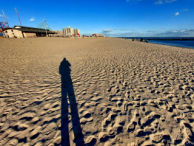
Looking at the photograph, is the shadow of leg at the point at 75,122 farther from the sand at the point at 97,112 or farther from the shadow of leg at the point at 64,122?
the shadow of leg at the point at 64,122

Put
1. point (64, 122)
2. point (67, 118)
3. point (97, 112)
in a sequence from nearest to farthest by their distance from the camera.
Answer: point (64, 122) < point (67, 118) < point (97, 112)

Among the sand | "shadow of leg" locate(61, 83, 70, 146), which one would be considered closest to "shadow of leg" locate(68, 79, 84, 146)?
the sand

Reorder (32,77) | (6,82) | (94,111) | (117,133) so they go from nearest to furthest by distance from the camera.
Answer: (117,133) → (94,111) → (6,82) → (32,77)

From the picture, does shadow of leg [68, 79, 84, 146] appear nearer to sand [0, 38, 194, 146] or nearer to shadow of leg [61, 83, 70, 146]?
sand [0, 38, 194, 146]

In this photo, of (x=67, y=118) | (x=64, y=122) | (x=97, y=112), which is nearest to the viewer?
(x=64, y=122)

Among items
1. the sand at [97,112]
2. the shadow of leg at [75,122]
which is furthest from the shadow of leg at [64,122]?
the shadow of leg at [75,122]

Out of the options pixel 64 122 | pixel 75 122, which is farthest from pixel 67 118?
pixel 75 122

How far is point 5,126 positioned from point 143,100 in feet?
15.7

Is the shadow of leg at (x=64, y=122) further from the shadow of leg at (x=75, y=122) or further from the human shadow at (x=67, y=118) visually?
the shadow of leg at (x=75, y=122)

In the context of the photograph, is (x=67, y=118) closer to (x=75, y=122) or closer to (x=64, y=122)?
(x=64, y=122)

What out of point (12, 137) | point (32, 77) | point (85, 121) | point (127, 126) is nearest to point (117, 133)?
point (127, 126)

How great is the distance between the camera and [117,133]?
2430 mm

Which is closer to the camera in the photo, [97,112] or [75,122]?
[75,122]

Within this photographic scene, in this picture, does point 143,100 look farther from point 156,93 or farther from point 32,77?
point 32,77
